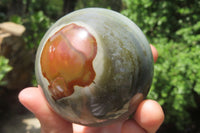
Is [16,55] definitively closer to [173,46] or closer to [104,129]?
[104,129]

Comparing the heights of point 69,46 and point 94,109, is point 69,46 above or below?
above

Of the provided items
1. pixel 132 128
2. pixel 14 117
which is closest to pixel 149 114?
pixel 132 128

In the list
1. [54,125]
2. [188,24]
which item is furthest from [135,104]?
[188,24]

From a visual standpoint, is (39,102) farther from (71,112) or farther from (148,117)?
(148,117)

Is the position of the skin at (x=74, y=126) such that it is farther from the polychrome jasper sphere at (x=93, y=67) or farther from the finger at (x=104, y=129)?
the polychrome jasper sphere at (x=93, y=67)

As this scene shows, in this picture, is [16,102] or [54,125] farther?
[16,102]

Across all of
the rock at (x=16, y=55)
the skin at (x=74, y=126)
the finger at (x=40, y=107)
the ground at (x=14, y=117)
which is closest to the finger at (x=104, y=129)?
the skin at (x=74, y=126)
